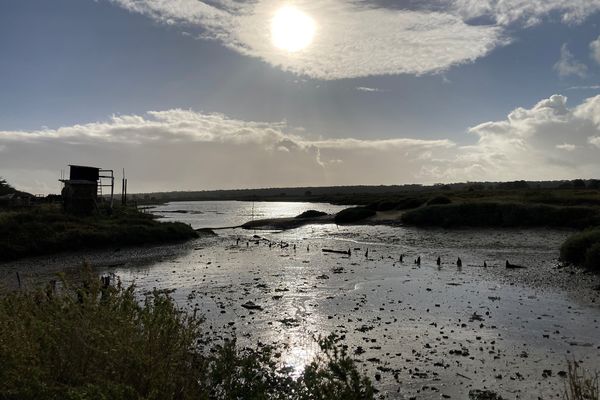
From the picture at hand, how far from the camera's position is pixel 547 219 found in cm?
4316

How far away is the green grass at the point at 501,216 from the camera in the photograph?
41656mm

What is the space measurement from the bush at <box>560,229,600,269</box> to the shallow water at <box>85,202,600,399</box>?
1.00 metres

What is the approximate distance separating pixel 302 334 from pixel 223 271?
1358cm

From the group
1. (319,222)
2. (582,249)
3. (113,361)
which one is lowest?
(319,222)

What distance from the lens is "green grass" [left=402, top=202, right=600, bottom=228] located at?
137 ft

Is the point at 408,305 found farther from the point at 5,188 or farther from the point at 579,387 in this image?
the point at 5,188

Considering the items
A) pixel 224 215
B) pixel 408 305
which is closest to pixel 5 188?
pixel 224 215

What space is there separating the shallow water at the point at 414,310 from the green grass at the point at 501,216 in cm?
939

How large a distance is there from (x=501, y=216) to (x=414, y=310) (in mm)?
34419

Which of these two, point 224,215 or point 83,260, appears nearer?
point 83,260

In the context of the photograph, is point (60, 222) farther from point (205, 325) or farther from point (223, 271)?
point (205, 325)

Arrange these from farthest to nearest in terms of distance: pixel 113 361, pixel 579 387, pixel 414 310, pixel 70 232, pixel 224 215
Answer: pixel 224 215 → pixel 70 232 → pixel 414 310 → pixel 113 361 → pixel 579 387

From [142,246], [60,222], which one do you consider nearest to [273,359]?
[142,246]

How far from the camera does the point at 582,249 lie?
24641 millimetres
